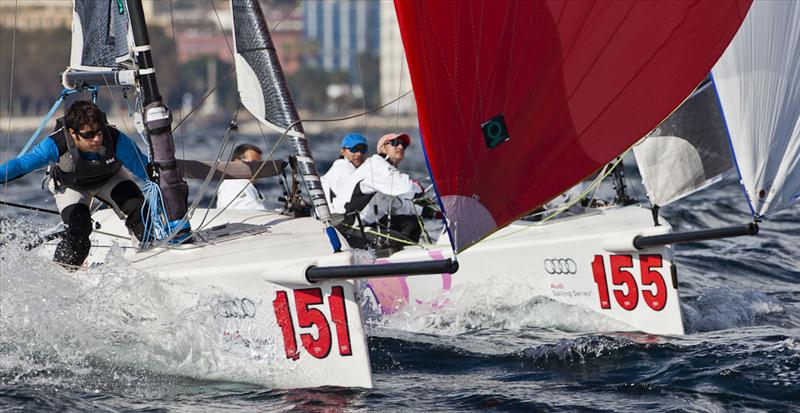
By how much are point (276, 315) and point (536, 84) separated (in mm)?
1209

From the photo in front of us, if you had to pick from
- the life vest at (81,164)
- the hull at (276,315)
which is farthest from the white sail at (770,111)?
the life vest at (81,164)

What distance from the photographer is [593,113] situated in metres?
3.94

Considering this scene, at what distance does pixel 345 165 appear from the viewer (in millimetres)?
6340

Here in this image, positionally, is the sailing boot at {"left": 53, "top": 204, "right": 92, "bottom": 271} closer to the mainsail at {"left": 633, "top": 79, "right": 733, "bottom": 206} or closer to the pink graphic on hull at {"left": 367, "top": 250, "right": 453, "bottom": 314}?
the pink graphic on hull at {"left": 367, "top": 250, "right": 453, "bottom": 314}

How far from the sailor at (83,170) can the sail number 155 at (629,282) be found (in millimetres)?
2192

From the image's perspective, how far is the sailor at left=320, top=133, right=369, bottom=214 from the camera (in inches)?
250

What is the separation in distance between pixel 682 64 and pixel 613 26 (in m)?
0.28

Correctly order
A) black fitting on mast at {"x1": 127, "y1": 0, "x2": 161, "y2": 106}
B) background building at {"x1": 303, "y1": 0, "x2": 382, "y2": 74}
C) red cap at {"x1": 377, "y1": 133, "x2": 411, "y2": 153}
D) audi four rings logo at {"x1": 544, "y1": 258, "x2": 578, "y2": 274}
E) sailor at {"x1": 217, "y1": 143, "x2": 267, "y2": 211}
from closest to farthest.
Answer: black fitting on mast at {"x1": 127, "y1": 0, "x2": 161, "y2": 106} → audi four rings logo at {"x1": 544, "y1": 258, "x2": 578, "y2": 274} → red cap at {"x1": 377, "y1": 133, "x2": 411, "y2": 153} → sailor at {"x1": 217, "y1": 143, "x2": 267, "y2": 211} → background building at {"x1": 303, "y1": 0, "x2": 382, "y2": 74}

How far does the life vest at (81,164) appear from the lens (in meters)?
4.69

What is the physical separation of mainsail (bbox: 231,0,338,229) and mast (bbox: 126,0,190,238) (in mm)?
336

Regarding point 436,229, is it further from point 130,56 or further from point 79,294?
point 79,294

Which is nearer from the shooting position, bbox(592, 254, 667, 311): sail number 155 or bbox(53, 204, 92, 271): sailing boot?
bbox(53, 204, 92, 271): sailing boot

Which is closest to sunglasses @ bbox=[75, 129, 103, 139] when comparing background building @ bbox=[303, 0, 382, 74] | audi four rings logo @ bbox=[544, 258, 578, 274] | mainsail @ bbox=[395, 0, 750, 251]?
mainsail @ bbox=[395, 0, 750, 251]

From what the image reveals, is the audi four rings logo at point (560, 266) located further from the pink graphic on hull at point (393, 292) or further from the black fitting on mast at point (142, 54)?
the black fitting on mast at point (142, 54)
